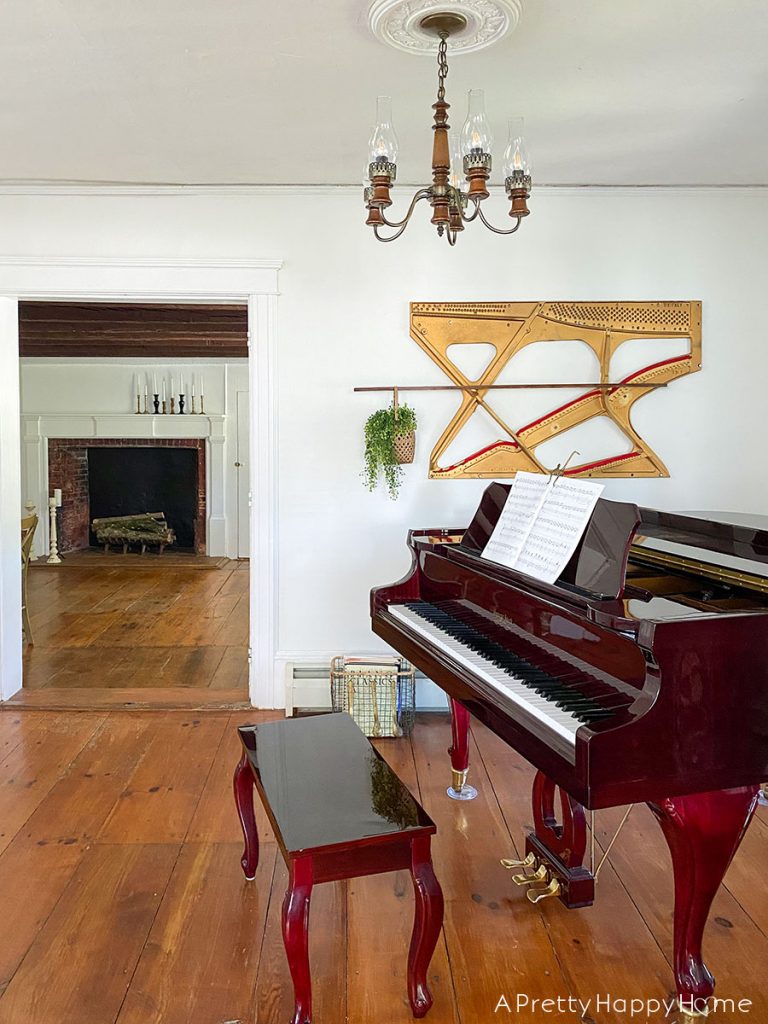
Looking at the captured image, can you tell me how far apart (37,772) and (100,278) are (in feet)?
7.67

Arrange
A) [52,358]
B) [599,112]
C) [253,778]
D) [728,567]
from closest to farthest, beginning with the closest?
[728,567] → [253,778] → [599,112] → [52,358]

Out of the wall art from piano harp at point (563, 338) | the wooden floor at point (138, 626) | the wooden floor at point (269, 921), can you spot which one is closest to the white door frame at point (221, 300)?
the wooden floor at point (138, 626)

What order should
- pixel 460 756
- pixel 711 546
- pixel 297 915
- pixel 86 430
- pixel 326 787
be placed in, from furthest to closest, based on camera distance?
pixel 86 430, pixel 460 756, pixel 711 546, pixel 326 787, pixel 297 915

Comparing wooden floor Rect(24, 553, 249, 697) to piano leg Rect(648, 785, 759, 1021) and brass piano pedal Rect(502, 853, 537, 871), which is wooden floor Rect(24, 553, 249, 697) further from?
piano leg Rect(648, 785, 759, 1021)

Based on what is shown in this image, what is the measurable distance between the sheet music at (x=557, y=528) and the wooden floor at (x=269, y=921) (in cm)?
86

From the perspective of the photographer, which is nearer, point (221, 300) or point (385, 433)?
point (385, 433)

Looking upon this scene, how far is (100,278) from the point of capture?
3.93 m

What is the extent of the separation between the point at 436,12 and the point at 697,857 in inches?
92.2

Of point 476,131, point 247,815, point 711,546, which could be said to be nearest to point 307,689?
point 247,815

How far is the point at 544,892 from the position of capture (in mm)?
2342

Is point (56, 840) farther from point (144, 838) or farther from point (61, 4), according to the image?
point (61, 4)

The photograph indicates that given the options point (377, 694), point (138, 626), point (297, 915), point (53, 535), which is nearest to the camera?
point (297, 915)

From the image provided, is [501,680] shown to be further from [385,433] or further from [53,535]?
[53,535]

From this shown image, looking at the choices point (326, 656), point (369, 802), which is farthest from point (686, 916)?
point (326, 656)
